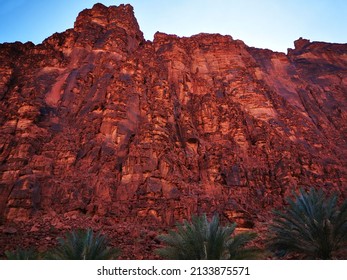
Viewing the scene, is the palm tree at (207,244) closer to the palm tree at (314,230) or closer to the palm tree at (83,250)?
the palm tree at (83,250)

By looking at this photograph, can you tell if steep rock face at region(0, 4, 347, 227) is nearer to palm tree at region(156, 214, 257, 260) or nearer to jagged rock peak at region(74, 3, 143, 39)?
jagged rock peak at region(74, 3, 143, 39)

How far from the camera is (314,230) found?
1368cm

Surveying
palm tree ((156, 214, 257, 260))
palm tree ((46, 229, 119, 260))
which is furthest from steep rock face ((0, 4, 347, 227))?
palm tree ((156, 214, 257, 260))

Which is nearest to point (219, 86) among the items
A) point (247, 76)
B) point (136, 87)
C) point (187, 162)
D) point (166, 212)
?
point (247, 76)

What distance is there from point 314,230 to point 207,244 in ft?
17.0

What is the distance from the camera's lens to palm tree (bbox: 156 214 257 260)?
38.5ft

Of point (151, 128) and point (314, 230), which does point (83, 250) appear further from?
point (151, 128)

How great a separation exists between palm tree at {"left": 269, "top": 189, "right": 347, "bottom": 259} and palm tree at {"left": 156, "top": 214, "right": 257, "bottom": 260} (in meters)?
2.83

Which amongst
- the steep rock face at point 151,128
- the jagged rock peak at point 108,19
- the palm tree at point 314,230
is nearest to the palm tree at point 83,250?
the palm tree at point 314,230

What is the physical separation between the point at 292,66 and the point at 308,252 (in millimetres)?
44679

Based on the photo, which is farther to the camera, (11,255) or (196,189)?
(196,189)

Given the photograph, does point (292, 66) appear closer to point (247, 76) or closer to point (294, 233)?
point (247, 76)

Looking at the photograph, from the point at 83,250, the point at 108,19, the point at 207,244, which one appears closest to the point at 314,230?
the point at 207,244

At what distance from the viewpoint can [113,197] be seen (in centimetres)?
2203
